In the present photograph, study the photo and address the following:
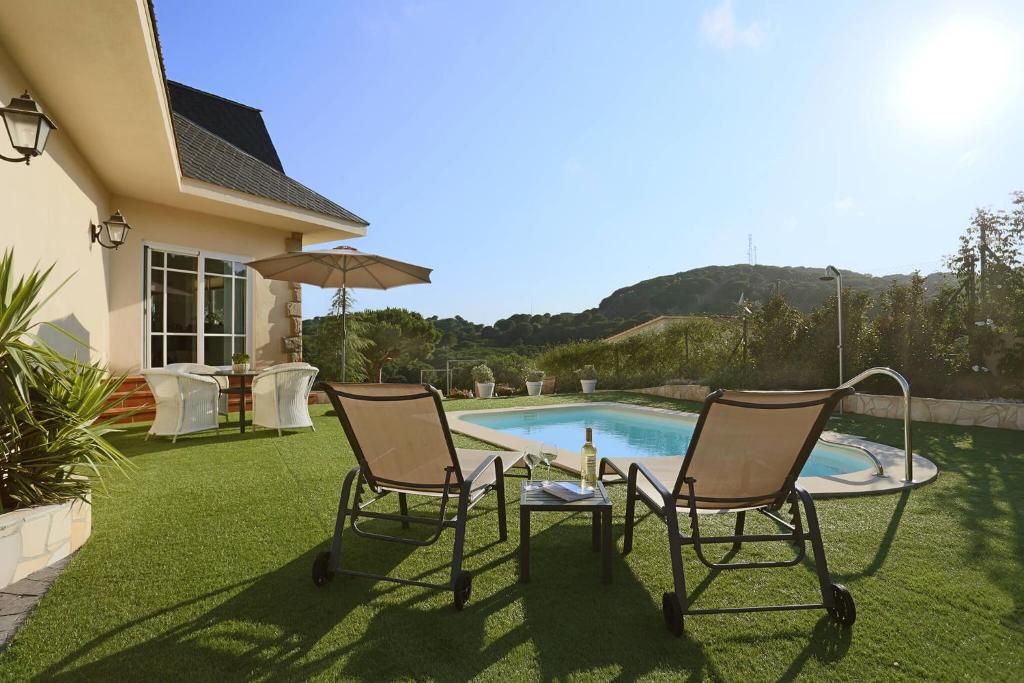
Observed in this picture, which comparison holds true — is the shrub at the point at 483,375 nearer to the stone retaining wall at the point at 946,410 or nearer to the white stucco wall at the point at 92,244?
the white stucco wall at the point at 92,244

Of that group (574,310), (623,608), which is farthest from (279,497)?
(574,310)

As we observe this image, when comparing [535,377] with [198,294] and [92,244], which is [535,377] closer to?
[198,294]

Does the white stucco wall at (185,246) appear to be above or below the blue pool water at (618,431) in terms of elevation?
above

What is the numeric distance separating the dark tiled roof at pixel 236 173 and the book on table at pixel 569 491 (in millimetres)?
7681

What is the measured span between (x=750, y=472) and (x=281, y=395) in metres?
5.51

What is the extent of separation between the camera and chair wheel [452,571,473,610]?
2166 millimetres

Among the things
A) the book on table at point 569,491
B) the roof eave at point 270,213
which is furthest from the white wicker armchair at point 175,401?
the book on table at point 569,491

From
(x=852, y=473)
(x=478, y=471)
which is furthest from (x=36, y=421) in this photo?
(x=852, y=473)

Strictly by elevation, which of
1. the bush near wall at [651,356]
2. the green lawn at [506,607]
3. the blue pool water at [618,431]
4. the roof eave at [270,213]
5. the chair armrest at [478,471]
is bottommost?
the blue pool water at [618,431]

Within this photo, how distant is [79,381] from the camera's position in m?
3.16

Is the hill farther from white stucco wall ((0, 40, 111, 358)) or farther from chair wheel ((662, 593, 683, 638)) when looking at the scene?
chair wheel ((662, 593, 683, 638))

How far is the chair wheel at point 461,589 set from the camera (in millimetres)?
2166

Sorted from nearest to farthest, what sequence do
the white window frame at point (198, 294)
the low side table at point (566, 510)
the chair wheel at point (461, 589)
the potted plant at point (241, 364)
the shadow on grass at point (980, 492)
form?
the chair wheel at point (461, 589)
the low side table at point (566, 510)
the shadow on grass at point (980, 492)
the potted plant at point (241, 364)
the white window frame at point (198, 294)

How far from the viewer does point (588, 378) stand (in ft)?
44.3
